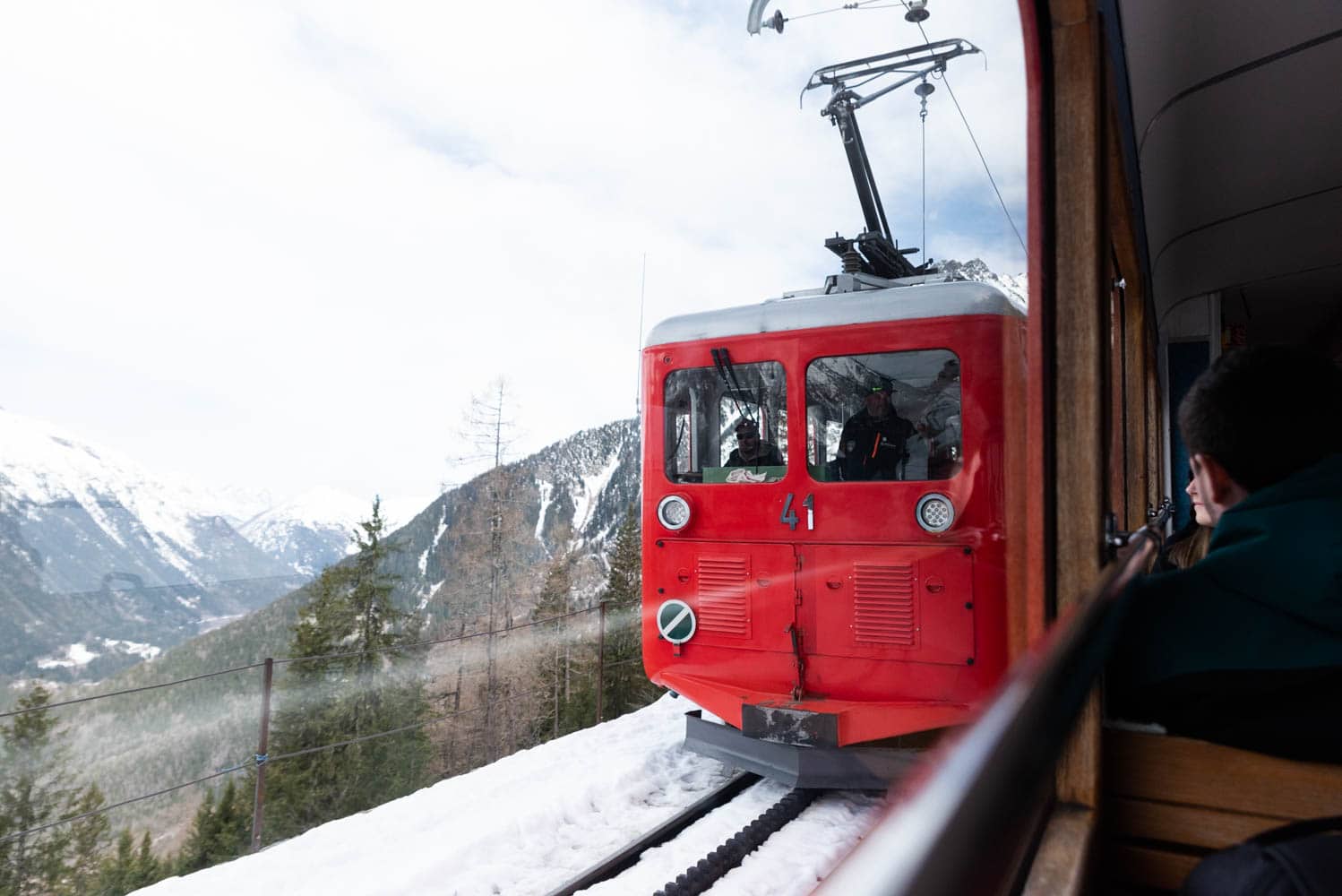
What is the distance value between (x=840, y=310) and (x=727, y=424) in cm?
81

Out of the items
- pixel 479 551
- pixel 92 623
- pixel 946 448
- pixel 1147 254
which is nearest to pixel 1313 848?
pixel 946 448

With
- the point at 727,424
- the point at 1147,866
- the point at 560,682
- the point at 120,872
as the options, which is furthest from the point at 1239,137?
the point at 120,872

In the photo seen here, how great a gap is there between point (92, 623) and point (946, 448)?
39.3 m

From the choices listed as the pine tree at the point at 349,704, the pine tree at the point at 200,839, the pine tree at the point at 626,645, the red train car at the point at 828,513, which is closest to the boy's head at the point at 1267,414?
the red train car at the point at 828,513

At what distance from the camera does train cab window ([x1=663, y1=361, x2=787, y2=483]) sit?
415cm

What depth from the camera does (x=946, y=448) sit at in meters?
3.70

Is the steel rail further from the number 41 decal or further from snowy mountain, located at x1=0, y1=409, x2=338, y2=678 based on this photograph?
snowy mountain, located at x1=0, y1=409, x2=338, y2=678

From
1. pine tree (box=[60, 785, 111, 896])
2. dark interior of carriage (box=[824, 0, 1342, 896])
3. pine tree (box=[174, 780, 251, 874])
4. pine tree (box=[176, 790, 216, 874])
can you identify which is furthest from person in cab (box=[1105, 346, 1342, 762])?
pine tree (box=[60, 785, 111, 896])

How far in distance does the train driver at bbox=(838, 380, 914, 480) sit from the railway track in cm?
160

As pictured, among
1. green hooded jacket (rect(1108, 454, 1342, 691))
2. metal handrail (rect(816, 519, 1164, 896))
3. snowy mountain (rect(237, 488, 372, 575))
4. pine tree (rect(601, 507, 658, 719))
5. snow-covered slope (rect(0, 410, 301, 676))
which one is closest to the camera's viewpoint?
metal handrail (rect(816, 519, 1164, 896))

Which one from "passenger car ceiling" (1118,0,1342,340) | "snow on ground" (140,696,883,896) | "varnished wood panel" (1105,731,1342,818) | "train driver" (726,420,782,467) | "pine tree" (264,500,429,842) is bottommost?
"pine tree" (264,500,429,842)

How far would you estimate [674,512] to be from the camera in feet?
14.1

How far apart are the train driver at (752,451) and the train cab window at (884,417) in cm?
19

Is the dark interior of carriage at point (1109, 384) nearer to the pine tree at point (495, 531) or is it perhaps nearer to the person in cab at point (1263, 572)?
the person in cab at point (1263, 572)
